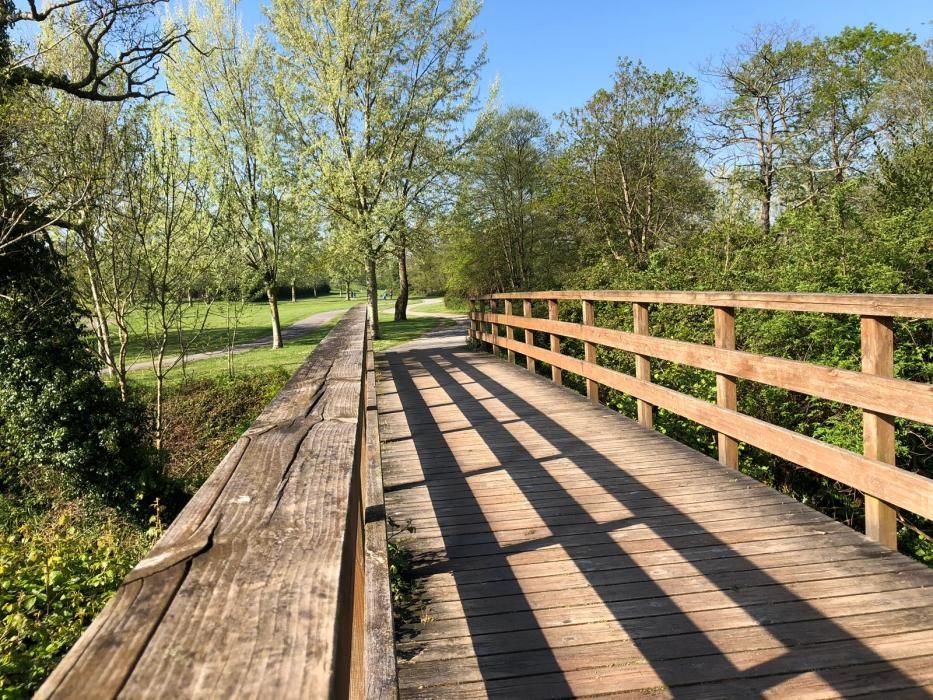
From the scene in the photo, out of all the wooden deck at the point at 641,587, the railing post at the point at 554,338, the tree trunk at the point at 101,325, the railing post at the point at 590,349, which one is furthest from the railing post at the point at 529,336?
the tree trunk at the point at 101,325

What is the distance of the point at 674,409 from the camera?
4797 mm

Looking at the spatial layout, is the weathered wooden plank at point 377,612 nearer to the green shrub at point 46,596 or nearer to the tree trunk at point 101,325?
the green shrub at point 46,596

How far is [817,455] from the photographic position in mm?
3250

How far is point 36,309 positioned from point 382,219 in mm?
10704

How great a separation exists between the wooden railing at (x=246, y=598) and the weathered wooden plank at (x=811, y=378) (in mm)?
2437

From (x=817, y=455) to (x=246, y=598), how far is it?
10.6 ft

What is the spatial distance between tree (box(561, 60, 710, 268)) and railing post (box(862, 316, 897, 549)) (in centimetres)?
1593

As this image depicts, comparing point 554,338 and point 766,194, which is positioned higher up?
point 766,194

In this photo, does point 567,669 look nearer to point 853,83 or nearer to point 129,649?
point 129,649

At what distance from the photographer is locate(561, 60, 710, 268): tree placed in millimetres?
19266

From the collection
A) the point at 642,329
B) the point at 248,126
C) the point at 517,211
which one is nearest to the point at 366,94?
the point at 248,126

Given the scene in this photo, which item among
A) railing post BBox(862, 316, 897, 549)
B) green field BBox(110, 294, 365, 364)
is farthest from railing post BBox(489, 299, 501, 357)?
railing post BBox(862, 316, 897, 549)

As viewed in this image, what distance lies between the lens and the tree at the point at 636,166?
1927cm

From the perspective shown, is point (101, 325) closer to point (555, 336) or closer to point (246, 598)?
point (555, 336)
